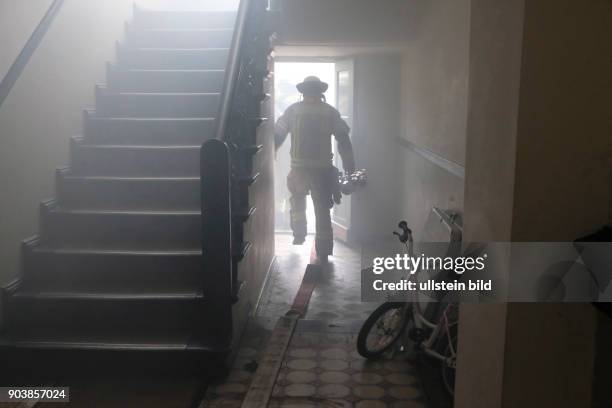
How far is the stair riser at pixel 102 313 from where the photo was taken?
132 inches

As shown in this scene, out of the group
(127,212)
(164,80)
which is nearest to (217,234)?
(127,212)

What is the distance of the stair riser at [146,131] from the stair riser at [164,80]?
0.54 m

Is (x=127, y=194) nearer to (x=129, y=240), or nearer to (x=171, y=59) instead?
(x=129, y=240)

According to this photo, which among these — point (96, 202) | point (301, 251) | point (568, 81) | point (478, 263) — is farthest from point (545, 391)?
point (301, 251)

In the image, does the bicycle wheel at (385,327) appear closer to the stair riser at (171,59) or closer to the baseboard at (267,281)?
the baseboard at (267,281)

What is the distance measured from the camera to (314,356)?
3.61m

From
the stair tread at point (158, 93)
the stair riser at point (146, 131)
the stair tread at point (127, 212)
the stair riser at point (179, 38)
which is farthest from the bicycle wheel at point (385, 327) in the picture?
the stair riser at point (179, 38)

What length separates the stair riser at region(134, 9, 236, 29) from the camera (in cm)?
573

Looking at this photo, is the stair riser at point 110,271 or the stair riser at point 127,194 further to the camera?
the stair riser at point 127,194

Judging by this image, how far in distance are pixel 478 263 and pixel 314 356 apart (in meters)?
2.21

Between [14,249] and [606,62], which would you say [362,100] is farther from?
[606,62]

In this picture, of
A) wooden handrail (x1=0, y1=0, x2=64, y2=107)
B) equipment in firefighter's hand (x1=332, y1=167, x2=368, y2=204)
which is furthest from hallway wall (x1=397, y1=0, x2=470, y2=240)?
wooden handrail (x1=0, y1=0, x2=64, y2=107)

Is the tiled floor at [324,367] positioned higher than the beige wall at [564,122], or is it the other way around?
the beige wall at [564,122]

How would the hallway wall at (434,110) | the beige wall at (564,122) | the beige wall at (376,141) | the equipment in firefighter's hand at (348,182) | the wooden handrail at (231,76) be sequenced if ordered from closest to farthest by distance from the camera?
the beige wall at (564,122)
the wooden handrail at (231,76)
the hallway wall at (434,110)
the equipment in firefighter's hand at (348,182)
the beige wall at (376,141)
